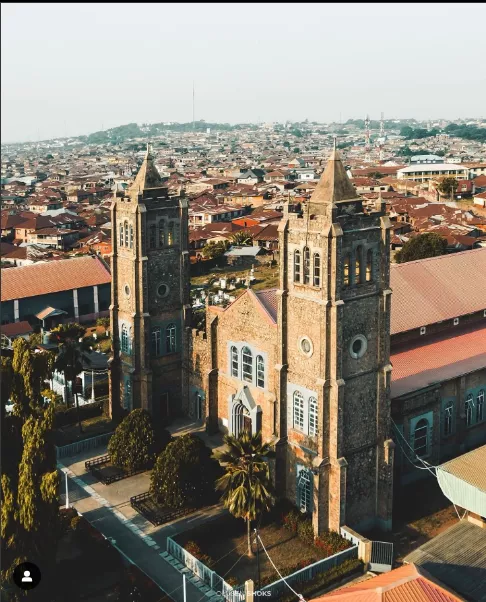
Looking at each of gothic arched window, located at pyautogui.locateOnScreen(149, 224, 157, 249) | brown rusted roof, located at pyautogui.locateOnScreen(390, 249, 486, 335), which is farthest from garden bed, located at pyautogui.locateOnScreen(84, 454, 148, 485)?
brown rusted roof, located at pyautogui.locateOnScreen(390, 249, 486, 335)

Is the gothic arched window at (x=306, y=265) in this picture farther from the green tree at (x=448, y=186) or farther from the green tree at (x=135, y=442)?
the green tree at (x=448, y=186)

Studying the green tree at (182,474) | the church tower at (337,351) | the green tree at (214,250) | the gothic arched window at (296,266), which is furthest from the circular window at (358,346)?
the green tree at (214,250)

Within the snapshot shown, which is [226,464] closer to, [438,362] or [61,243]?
[438,362]

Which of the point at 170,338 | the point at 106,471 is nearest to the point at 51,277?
the point at 170,338

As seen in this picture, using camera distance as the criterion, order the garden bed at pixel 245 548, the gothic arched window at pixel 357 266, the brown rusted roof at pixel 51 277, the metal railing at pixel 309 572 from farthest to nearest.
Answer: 1. the brown rusted roof at pixel 51 277
2. the gothic arched window at pixel 357 266
3. the garden bed at pixel 245 548
4. the metal railing at pixel 309 572

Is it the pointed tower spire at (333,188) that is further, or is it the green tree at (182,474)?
the green tree at (182,474)

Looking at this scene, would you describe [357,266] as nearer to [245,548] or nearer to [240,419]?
[240,419]
